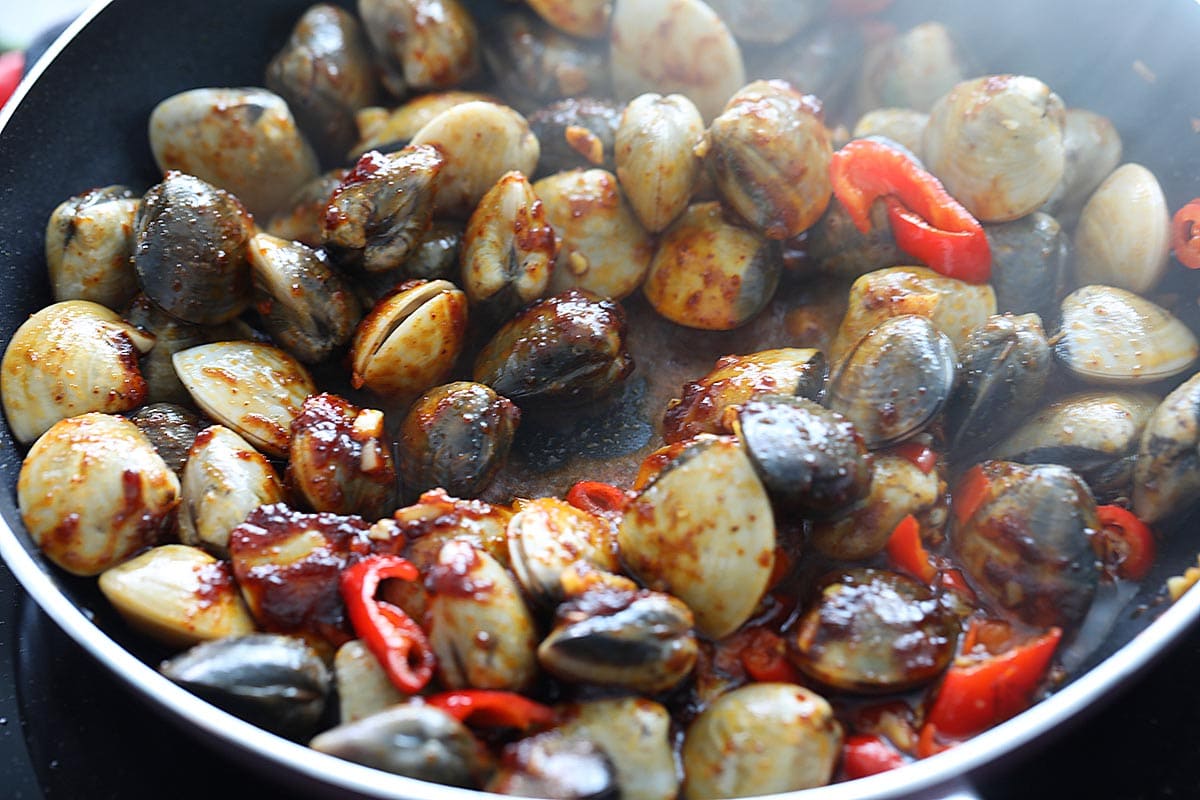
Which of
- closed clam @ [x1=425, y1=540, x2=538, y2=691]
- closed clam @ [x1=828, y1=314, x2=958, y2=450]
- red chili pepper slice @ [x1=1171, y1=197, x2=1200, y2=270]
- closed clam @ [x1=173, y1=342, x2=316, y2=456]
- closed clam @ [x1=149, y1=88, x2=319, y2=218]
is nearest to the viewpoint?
closed clam @ [x1=425, y1=540, x2=538, y2=691]

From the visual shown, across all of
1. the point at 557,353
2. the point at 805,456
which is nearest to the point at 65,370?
the point at 557,353

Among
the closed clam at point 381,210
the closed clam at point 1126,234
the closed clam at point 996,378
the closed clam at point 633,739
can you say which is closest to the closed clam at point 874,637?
the closed clam at point 633,739

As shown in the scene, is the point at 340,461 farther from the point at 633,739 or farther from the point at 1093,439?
the point at 1093,439

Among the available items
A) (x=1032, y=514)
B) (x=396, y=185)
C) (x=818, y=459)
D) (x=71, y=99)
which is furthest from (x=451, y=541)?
(x=71, y=99)

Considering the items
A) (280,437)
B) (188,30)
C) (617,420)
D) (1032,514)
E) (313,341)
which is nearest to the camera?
(1032,514)

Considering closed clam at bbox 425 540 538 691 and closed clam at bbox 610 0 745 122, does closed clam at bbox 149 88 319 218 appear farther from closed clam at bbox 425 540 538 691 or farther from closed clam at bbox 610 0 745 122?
closed clam at bbox 425 540 538 691

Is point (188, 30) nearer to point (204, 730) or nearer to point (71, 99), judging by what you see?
point (71, 99)

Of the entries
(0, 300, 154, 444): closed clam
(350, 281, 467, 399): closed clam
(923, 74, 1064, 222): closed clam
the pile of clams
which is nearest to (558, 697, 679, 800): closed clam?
the pile of clams
